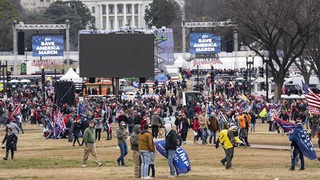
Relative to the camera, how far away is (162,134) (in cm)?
5175

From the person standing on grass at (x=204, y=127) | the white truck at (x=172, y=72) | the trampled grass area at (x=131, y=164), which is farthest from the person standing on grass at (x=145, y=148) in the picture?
the white truck at (x=172, y=72)

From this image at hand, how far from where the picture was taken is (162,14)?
182 m

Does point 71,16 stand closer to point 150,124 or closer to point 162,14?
point 162,14

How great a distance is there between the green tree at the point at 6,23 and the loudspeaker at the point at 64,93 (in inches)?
2950

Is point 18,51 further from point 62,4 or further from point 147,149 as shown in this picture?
point 147,149

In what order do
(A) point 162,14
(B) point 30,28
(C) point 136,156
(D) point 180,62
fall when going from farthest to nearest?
(A) point 162,14 → (D) point 180,62 → (B) point 30,28 → (C) point 136,156

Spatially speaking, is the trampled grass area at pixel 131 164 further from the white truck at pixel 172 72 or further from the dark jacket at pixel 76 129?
the white truck at pixel 172 72

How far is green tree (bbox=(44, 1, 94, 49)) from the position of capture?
179 metres

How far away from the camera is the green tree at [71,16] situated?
589 ft

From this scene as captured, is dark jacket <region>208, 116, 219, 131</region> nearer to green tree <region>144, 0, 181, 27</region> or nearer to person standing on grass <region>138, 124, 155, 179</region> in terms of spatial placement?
person standing on grass <region>138, 124, 155, 179</region>

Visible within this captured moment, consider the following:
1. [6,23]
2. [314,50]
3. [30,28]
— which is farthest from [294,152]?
[6,23]

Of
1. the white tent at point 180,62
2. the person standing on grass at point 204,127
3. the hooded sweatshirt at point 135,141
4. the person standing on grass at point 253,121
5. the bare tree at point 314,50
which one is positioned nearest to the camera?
the hooded sweatshirt at point 135,141

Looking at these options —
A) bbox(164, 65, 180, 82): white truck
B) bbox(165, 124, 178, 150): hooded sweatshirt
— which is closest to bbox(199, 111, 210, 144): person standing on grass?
bbox(165, 124, 178, 150): hooded sweatshirt

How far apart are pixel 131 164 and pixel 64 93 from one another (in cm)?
3800
